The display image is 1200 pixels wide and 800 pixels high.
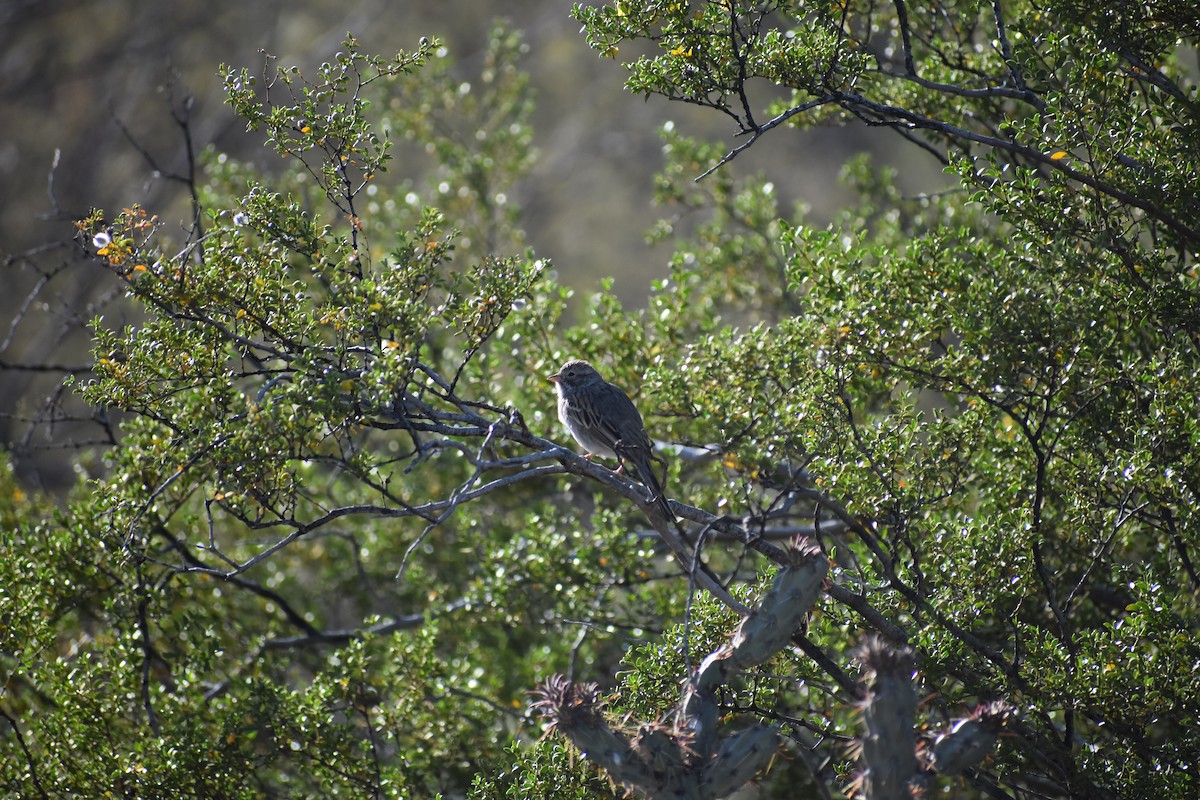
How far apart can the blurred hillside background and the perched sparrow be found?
54.4ft

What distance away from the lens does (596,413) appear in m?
6.98

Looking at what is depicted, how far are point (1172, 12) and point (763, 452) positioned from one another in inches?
130

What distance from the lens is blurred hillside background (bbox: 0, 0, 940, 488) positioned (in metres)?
24.0

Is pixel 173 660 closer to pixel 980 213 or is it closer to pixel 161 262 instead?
pixel 161 262

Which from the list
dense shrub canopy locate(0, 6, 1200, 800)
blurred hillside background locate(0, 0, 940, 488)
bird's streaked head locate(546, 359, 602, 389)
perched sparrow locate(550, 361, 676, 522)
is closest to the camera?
dense shrub canopy locate(0, 6, 1200, 800)

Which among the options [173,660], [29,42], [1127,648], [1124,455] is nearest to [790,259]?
[1124,455]

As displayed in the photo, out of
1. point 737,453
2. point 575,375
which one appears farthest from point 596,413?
point 737,453

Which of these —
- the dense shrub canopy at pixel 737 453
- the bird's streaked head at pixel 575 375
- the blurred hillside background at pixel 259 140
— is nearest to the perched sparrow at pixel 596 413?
the bird's streaked head at pixel 575 375

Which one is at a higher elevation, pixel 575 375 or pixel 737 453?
pixel 575 375

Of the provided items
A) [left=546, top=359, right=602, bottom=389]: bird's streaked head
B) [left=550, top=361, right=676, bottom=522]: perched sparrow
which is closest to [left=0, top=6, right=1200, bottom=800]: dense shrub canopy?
[left=550, top=361, right=676, bottom=522]: perched sparrow

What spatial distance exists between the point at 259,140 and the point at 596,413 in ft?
60.1

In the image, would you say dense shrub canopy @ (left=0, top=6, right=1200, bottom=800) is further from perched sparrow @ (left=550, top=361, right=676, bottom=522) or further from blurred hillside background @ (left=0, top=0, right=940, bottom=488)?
blurred hillside background @ (left=0, top=0, right=940, bottom=488)

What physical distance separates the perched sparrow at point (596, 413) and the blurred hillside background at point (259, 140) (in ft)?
54.4

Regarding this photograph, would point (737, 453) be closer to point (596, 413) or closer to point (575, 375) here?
point (596, 413)
